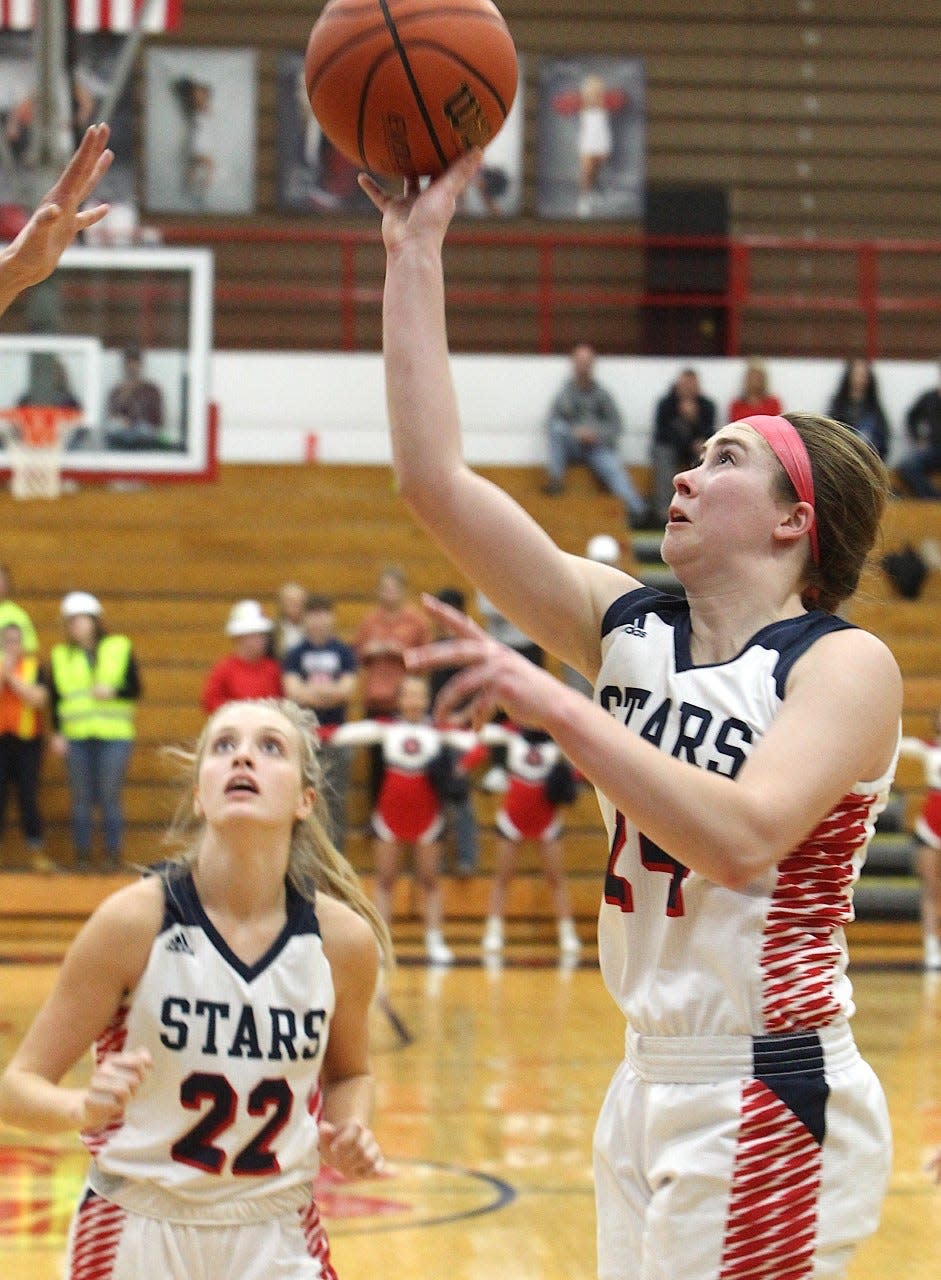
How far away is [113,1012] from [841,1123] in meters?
1.27

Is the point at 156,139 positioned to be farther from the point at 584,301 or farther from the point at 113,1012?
the point at 113,1012

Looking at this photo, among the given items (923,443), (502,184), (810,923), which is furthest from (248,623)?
(810,923)

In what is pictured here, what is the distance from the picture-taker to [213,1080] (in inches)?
122

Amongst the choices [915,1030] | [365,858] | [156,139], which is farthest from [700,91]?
[915,1030]

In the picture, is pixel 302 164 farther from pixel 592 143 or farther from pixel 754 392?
pixel 754 392

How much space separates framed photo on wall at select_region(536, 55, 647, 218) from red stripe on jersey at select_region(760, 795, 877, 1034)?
50.8 ft

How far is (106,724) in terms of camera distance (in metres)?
12.0

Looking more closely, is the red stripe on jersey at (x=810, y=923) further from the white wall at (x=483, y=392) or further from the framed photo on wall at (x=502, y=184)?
the framed photo on wall at (x=502, y=184)

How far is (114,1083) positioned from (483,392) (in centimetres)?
1355

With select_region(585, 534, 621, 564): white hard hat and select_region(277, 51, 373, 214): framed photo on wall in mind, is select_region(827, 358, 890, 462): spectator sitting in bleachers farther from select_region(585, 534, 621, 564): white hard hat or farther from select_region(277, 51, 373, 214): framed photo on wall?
select_region(277, 51, 373, 214): framed photo on wall

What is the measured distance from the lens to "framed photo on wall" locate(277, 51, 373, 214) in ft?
56.2

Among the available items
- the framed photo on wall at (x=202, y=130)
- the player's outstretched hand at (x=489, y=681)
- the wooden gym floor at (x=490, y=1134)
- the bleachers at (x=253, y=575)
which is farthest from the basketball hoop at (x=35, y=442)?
the player's outstretched hand at (x=489, y=681)

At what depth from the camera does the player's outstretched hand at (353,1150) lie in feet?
10.1

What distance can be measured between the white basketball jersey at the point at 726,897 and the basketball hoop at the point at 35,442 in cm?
813
